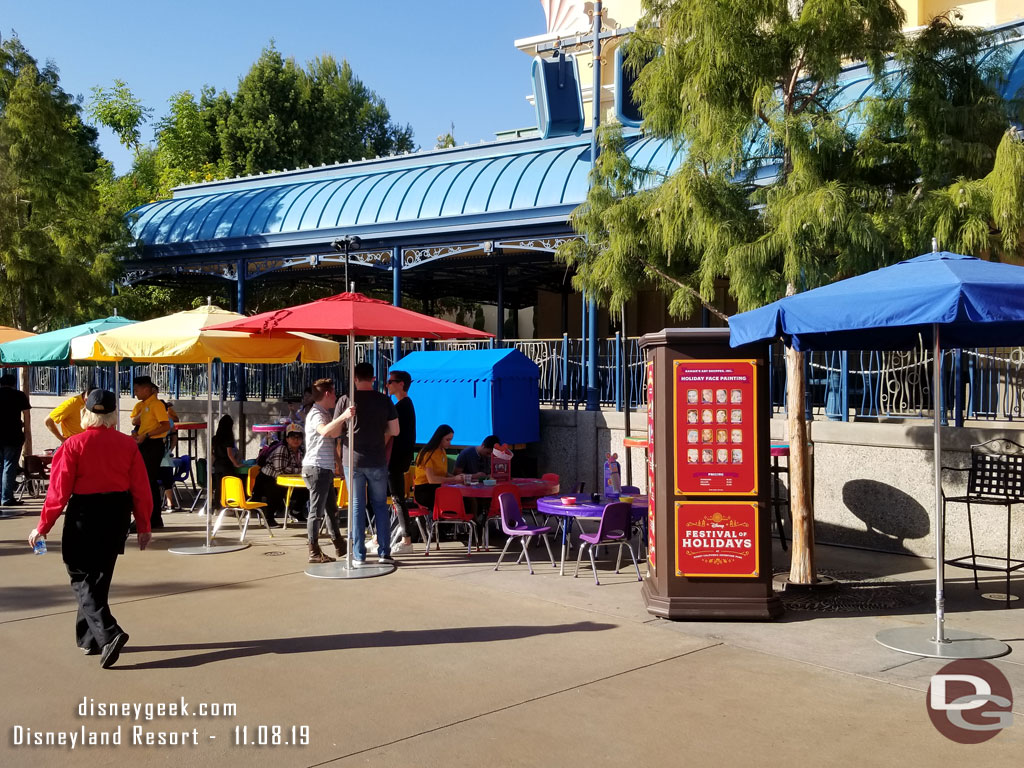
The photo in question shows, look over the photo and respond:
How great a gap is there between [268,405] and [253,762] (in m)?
13.3

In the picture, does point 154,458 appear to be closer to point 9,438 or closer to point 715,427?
point 9,438

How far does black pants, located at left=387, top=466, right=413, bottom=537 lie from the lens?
34.5ft

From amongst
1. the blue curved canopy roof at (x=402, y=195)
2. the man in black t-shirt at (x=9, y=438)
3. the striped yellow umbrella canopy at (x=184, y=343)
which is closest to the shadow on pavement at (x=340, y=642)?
the striped yellow umbrella canopy at (x=184, y=343)

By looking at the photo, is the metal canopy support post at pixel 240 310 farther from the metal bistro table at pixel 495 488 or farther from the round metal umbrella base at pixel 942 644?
the round metal umbrella base at pixel 942 644

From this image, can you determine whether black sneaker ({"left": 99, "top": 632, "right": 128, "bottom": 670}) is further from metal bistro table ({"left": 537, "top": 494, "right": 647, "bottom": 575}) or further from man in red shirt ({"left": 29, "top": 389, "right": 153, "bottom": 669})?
metal bistro table ({"left": 537, "top": 494, "right": 647, "bottom": 575})

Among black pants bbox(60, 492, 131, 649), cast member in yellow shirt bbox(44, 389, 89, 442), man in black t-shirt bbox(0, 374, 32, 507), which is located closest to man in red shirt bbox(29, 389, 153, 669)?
black pants bbox(60, 492, 131, 649)

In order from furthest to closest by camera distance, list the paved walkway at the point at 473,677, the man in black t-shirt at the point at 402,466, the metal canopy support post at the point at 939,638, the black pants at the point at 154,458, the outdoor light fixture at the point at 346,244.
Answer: the outdoor light fixture at the point at 346,244, the black pants at the point at 154,458, the man in black t-shirt at the point at 402,466, the metal canopy support post at the point at 939,638, the paved walkway at the point at 473,677

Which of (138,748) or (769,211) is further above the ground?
(769,211)

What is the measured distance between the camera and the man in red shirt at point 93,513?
6.16 meters

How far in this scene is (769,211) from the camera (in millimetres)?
8758

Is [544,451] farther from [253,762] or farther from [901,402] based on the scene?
[253,762]

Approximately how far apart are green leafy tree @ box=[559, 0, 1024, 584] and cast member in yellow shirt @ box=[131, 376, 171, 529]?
6415 mm

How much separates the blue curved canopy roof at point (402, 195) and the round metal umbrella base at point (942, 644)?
8078 mm

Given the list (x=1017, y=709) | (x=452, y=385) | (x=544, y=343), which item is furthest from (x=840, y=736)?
(x=544, y=343)
